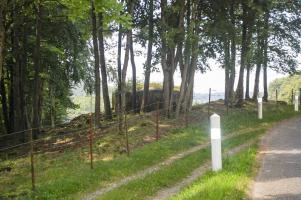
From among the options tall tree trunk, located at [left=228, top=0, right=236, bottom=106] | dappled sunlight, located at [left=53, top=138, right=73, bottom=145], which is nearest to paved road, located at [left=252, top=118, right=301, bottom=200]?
dappled sunlight, located at [left=53, top=138, right=73, bottom=145]

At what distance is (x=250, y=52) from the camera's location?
2800cm

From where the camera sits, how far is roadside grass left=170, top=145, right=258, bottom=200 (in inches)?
323

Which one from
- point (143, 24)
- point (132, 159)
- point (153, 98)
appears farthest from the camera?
point (153, 98)

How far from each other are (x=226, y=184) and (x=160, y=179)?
3.45 meters

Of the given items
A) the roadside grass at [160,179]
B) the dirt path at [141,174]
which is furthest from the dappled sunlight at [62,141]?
the roadside grass at [160,179]

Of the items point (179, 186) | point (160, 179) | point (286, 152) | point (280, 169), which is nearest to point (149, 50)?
point (286, 152)

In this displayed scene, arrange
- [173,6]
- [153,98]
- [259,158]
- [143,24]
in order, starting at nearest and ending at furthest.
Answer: [259,158]
[173,6]
[143,24]
[153,98]

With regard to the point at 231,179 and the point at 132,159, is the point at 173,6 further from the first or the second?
the point at 231,179

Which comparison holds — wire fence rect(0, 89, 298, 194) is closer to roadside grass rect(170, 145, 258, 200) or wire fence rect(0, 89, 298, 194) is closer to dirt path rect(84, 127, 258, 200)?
dirt path rect(84, 127, 258, 200)

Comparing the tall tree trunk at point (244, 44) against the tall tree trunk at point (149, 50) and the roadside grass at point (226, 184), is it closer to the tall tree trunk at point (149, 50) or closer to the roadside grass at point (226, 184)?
the tall tree trunk at point (149, 50)

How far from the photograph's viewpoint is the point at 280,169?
10.7m

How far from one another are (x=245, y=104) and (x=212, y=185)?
23311mm

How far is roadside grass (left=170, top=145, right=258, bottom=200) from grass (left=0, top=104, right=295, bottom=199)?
3276mm

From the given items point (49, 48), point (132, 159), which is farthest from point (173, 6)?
point (132, 159)
